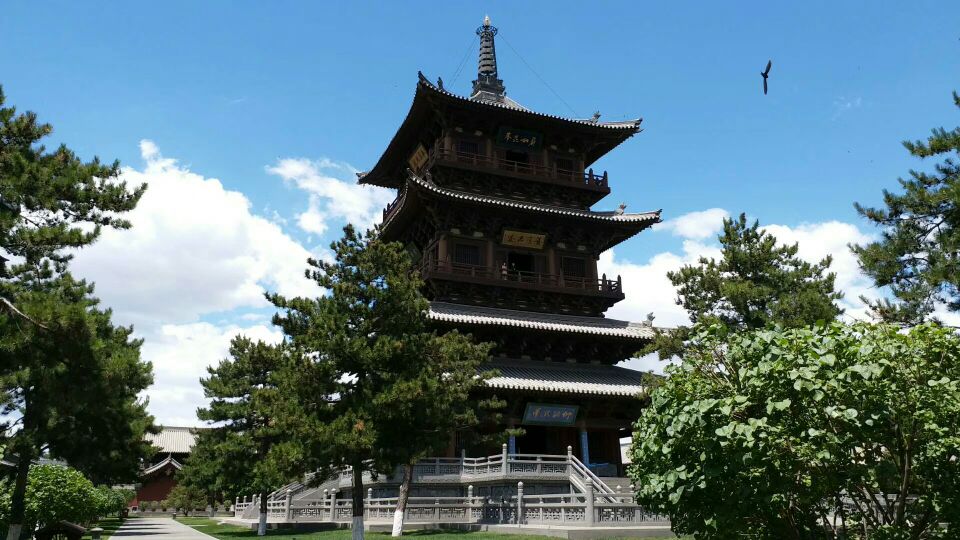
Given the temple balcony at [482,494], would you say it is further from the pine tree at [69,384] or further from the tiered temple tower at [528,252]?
the pine tree at [69,384]

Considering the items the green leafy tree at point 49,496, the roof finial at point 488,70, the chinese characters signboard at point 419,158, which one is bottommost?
the green leafy tree at point 49,496

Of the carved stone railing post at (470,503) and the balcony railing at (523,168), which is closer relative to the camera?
the carved stone railing post at (470,503)

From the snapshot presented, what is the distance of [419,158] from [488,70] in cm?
714

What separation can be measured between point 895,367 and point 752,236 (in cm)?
1985

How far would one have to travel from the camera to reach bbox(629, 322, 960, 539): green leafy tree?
20.7 ft

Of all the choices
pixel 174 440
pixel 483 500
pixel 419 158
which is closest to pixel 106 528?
pixel 483 500

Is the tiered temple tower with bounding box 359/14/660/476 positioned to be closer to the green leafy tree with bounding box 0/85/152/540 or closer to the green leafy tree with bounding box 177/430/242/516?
the green leafy tree with bounding box 177/430/242/516

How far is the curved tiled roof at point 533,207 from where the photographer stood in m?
28.7

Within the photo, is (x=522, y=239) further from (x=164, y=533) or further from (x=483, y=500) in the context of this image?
(x=164, y=533)

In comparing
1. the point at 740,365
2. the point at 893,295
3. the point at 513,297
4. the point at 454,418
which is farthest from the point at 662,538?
the point at 513,297

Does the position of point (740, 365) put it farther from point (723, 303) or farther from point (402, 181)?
point (402, 181)

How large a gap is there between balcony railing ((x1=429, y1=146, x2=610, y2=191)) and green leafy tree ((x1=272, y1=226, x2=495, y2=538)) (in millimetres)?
14087

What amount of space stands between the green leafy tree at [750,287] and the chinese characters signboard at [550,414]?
14.3ft

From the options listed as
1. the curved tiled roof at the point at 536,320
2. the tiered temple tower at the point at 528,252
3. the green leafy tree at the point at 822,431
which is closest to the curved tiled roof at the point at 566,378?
the tiered temple tower at the point at 528,252
